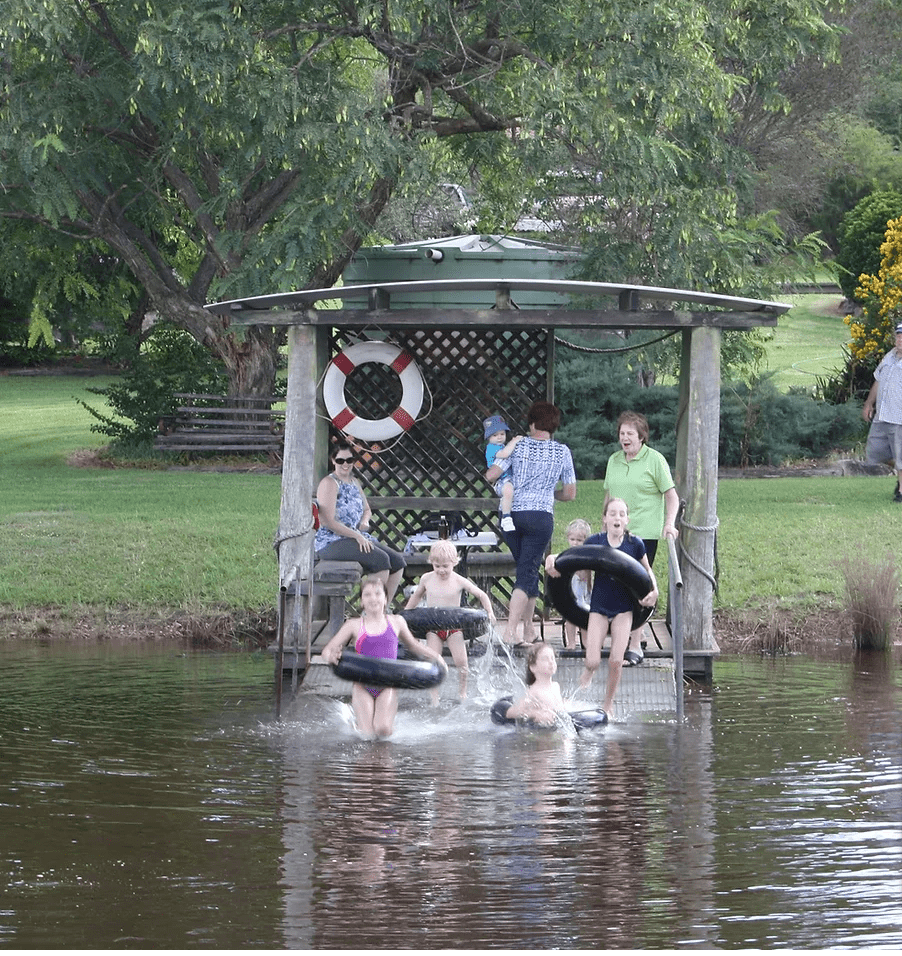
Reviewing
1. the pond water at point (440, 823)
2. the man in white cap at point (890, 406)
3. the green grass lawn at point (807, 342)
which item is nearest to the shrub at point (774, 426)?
the man in white cap at point (890, 406)

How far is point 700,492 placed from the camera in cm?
1147

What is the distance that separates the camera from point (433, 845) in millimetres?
7484

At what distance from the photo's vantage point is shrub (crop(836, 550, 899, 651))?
13023mm

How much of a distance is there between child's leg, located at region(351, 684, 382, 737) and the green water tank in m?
11.4

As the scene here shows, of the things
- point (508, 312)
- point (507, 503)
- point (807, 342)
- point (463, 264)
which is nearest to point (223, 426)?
point (463, 264)

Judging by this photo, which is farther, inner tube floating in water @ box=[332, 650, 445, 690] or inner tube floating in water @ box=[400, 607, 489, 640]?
inner tube floating in water @ box=[400, 607, 489, 640]

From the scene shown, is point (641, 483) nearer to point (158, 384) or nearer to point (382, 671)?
point (382, 671)

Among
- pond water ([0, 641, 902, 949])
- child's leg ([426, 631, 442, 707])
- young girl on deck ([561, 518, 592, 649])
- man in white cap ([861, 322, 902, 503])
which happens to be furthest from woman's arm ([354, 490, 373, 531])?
man in white cap ([861, 322, 902, 503])

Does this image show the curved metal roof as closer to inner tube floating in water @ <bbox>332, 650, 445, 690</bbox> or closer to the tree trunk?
inner tube floating in water @ <bbox>332, 650, 445, 690</bbox>

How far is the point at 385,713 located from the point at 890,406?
9.21 m

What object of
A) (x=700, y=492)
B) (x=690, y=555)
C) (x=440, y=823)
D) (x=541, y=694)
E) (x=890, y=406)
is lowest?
(x=440, y=823)

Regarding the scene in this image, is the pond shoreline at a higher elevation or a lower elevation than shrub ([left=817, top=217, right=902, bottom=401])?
lower

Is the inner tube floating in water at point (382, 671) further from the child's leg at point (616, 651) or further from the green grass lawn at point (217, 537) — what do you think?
the green grass lawn at point (217, 537)

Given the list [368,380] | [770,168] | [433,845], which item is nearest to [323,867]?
[433,845]
